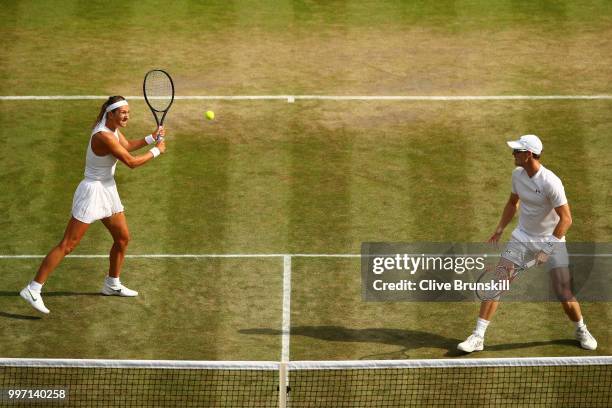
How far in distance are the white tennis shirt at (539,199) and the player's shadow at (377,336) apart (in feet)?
4.93

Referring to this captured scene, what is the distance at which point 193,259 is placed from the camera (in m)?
14.0

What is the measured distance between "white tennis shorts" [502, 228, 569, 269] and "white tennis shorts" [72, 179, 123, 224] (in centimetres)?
420

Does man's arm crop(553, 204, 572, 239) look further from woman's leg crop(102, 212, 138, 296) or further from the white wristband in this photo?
woman's leg crop(102, 212, 138, 296)

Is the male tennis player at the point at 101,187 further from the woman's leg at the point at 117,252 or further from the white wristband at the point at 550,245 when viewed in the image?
the white wristband at the point at 550,245

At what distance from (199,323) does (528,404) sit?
3.63 metres

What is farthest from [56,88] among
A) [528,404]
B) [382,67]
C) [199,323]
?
[528,404]

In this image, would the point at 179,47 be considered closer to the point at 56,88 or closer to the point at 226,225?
the point at 56,88

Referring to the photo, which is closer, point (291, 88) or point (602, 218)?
point (602, 218)

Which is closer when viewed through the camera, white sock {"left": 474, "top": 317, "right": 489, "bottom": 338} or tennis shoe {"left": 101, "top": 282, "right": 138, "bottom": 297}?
white sock {"left": 474, "top": 317, "right": 489, "bottom": 338}

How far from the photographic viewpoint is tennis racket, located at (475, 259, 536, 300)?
12211 millimetres

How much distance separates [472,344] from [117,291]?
396 cm

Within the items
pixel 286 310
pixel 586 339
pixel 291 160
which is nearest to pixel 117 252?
pixel 286 310

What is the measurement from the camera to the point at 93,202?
12.6 metres

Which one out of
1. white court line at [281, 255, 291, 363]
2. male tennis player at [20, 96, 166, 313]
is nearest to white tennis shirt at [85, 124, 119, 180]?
male tennis player at [20, 96, 166, 313]
